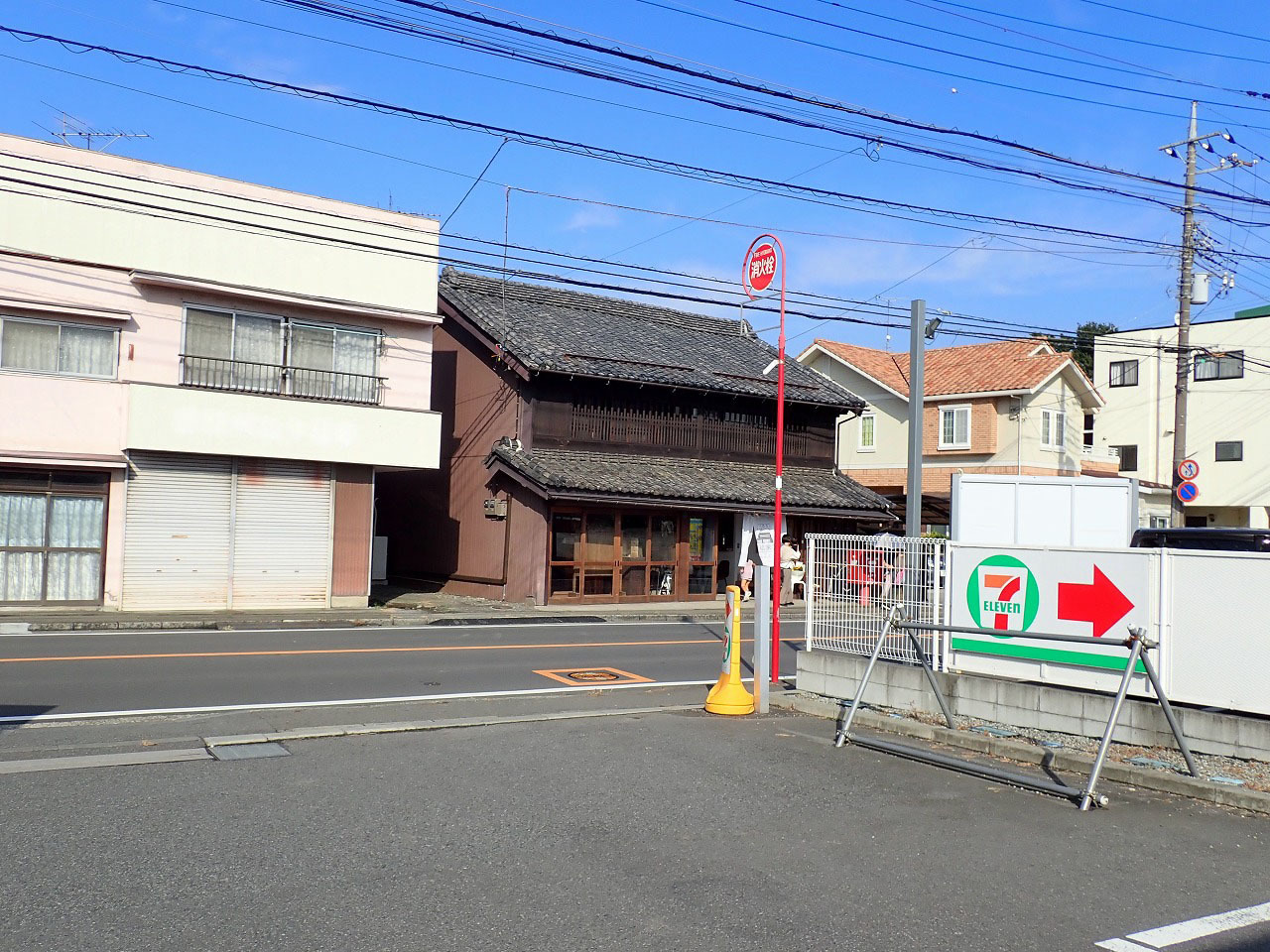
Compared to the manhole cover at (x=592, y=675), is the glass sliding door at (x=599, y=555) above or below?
above

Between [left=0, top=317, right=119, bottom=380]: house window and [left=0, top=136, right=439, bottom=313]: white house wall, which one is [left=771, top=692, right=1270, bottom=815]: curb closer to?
[left=0, top=136, right=439, bottom=313]: white house wall

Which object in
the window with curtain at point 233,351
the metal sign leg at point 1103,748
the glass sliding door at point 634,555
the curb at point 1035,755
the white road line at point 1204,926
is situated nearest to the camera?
the white road line at point 1204,926

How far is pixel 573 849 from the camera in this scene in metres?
6.40

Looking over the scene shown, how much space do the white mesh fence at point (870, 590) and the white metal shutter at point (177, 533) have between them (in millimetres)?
13589

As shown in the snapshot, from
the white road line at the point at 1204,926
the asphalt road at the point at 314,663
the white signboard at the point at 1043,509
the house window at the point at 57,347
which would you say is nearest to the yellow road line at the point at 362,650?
the asphalt road at the point at 314,663

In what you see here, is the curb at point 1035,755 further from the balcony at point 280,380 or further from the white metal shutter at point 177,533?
the balcony at point 280,380

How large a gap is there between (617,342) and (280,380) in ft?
34.0

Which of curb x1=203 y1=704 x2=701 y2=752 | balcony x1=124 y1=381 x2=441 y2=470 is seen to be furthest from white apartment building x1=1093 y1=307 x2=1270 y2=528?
curb x1=203 y1=704 x2=701 y2=752

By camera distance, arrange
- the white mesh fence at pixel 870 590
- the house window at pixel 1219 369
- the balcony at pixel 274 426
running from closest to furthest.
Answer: the white mesh fence at pixel 870 590 < the balcony at pixel 274 426 < the house window at pixel 1219 369

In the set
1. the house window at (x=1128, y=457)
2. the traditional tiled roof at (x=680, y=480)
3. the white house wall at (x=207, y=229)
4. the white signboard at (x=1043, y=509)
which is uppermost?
the white house wall at (x=207, y=229)

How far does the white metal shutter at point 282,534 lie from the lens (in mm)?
21750

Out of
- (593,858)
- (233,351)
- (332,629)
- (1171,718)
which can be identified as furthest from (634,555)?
(593,858)

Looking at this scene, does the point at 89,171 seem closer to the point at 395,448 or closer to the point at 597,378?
the point at 395,448

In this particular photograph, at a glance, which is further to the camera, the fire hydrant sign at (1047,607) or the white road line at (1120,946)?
A: the fire hydrant sign at (1047,607)
